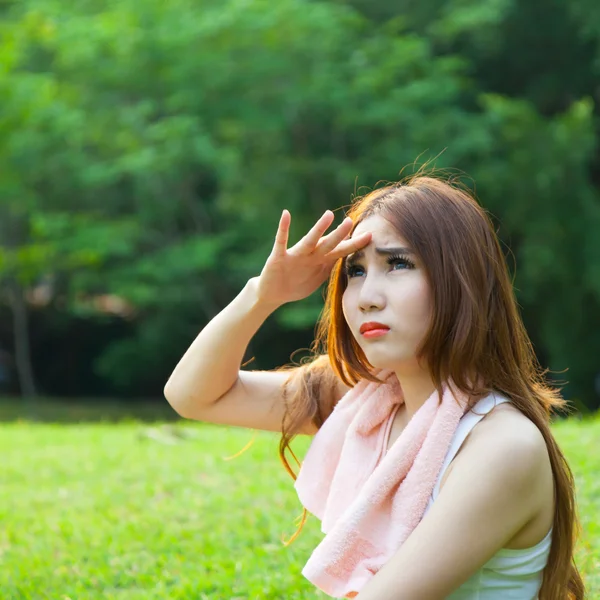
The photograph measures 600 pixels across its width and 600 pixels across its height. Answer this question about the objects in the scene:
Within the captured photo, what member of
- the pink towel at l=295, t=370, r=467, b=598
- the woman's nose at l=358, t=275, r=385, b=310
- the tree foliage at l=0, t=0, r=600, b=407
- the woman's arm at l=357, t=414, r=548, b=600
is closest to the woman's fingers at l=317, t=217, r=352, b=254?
the woman's nose at l=358, t=275, r=385, b=310

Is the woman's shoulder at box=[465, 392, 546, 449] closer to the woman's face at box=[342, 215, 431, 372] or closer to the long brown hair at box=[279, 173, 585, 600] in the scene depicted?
the long brown hair at box=[279, 173, 585, 600]

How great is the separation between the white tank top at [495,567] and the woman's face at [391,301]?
18 centimetres

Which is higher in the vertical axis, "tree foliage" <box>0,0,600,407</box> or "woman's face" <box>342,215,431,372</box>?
"woman's face" <box>342,215,431,372</box>

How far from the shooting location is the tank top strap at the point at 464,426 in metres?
1.74

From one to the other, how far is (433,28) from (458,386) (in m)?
14.7

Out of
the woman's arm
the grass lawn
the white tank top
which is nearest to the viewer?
the woman's arm

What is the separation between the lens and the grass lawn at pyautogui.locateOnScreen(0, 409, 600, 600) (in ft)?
10.7

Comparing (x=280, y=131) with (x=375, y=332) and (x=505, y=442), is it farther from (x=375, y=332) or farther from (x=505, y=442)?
(x=505, y=442)

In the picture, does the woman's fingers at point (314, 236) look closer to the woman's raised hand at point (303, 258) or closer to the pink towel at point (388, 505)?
the woman's raised hand at point (303, 258)

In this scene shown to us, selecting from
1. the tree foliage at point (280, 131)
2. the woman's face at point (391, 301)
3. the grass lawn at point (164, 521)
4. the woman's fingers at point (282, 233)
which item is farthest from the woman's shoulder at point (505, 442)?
the tree foliage at point (280, 131)

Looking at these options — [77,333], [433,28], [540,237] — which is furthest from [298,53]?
[77,333]

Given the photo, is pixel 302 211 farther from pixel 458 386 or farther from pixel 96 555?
pixel 458 386

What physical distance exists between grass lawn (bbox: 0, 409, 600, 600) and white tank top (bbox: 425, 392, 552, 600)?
104 cm

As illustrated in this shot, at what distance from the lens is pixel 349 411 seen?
2.07 m
